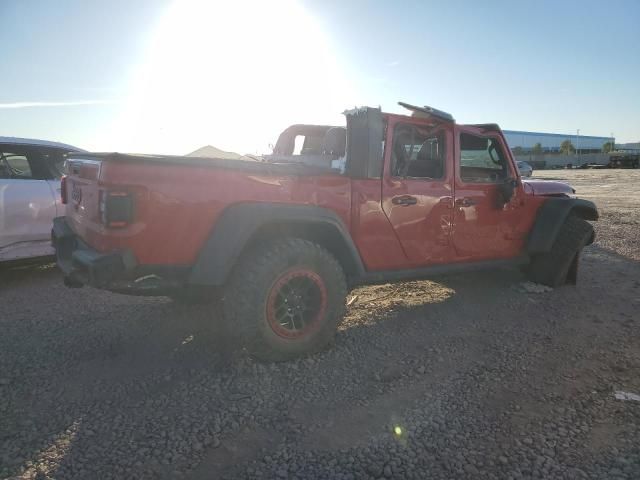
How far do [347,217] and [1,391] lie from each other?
104 inches

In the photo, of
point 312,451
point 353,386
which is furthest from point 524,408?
point 312,451

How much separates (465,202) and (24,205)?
4977 mm

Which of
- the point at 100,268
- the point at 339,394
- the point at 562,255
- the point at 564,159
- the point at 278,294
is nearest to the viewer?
the point at 100,268

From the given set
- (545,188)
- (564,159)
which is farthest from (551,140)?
(545,188)

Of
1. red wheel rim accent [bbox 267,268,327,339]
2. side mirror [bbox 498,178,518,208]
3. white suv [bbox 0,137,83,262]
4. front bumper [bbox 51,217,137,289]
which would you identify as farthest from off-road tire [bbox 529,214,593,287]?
white suv [bbox 0,137,83,262]

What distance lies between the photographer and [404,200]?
3793 mm

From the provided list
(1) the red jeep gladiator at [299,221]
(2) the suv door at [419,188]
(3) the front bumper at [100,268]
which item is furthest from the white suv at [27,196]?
(2) the suv door at [419,188]

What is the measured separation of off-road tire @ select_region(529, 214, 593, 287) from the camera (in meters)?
4.99

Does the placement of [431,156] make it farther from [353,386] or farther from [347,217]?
[353,386]

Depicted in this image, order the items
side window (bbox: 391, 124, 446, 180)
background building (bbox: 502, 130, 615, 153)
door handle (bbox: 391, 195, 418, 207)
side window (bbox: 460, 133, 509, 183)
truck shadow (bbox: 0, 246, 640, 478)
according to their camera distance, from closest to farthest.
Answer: truck shadow (bbox: 0, 246, 640, 478) → door handle (bbox: 391, 195, 418, 207) → side window (bbox: 391, 124, 446, 180) → side window (bbox: 460, 133, 509, 183) → background building (bbox: 502, 130, 615, 153)

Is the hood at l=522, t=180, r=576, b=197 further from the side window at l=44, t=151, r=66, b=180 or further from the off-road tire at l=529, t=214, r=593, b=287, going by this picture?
the side window at l=44, t=151, r=66, b=180

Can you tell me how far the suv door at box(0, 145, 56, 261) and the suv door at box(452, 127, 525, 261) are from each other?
4752mm

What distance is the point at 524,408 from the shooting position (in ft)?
8.98

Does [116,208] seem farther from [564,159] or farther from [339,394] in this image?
[564,159]
